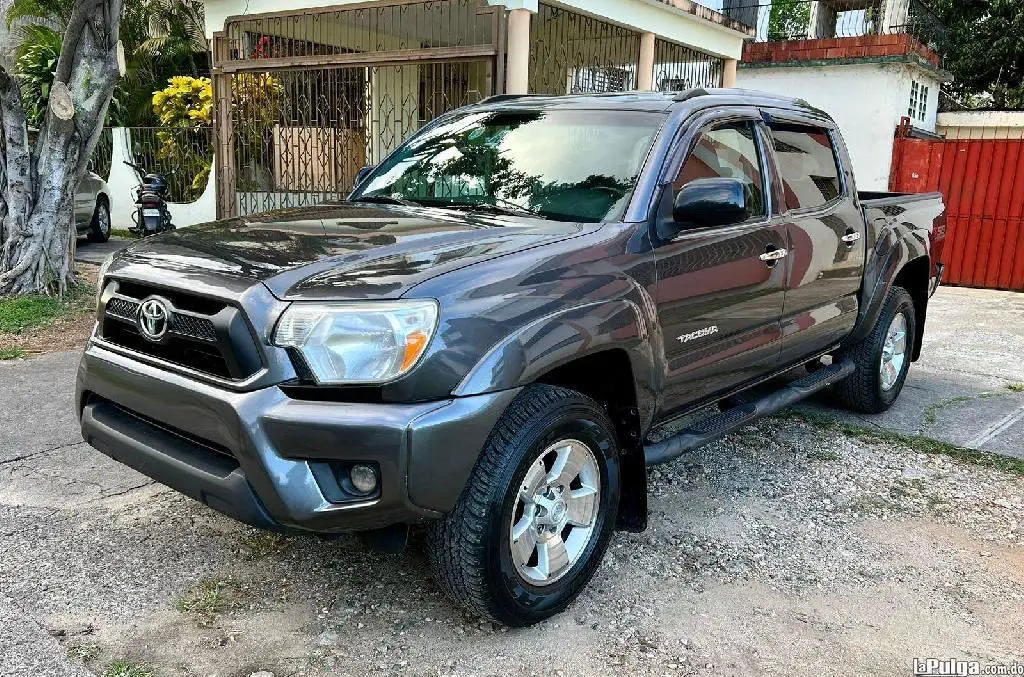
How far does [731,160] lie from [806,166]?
817 millimetres

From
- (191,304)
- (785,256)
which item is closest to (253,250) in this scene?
(191,304)

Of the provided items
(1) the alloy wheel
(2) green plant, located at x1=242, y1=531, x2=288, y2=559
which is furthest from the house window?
(2) green plant, located at x1=242, y1=531, x2=288, y2=559

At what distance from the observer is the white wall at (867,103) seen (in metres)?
13.7

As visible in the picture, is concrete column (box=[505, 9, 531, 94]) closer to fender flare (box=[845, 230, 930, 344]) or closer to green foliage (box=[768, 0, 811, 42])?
fender flare (box=[845, 230, 930, 344])

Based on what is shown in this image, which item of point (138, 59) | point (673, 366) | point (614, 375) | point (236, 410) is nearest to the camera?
point (236, 410)

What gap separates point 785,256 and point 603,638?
6.89 feet

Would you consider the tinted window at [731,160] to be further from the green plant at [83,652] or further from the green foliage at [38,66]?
the green foliage at [38,66]

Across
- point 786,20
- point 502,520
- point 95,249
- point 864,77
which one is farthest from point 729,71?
point 786,20

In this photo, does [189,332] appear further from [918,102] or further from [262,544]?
[918,102]

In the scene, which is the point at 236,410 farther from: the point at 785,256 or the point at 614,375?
the point at 785,256

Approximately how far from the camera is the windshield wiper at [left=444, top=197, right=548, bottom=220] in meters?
3.58

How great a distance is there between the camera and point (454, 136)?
427 centimetres

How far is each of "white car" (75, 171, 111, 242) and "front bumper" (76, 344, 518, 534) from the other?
10.8 metres

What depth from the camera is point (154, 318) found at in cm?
290
